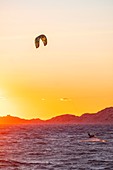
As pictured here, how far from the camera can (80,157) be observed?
81750 millimetres

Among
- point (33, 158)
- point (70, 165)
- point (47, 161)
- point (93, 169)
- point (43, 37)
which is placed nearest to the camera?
point (43, 37)

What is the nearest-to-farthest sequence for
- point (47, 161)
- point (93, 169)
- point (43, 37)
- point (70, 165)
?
point (43, 37) < point (93, 169) < point (70, 165) < point (47, 161)

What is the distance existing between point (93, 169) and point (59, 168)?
5548 mm

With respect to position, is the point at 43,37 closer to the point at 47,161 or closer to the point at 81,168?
the point at 81,168

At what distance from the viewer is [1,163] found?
72.1m

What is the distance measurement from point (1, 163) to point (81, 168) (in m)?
15.6

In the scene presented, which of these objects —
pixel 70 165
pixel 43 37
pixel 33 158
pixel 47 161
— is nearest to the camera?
pixel 43 37

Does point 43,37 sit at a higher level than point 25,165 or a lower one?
higher

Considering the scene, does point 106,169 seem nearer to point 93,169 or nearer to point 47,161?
point 93,169

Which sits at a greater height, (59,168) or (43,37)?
(43,37)

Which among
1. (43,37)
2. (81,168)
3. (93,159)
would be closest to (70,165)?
(81,168)

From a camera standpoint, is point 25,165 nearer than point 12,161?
Yes

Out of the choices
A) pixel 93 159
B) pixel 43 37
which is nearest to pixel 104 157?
pixel 93 159

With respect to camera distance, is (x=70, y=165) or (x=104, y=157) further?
(x=104, y=157)
